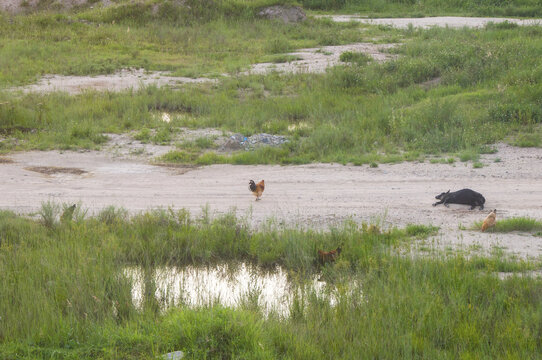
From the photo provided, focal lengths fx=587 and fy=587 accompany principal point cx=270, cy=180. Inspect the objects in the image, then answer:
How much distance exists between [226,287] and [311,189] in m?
3.57

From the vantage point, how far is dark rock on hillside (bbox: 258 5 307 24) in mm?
29459

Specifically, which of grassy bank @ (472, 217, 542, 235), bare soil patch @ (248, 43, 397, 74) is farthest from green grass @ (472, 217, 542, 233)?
bare soil patch @ (248, 43, 397, 74)

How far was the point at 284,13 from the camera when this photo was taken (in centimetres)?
2975

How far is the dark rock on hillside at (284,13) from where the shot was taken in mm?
29459

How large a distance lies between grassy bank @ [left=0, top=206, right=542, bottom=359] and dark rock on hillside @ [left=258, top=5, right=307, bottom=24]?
23029mm

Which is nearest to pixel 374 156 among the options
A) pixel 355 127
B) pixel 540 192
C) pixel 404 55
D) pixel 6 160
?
pixel 355 127

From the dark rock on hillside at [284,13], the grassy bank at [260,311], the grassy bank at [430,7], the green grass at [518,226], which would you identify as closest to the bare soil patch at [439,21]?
the grassy bank at [430,7]

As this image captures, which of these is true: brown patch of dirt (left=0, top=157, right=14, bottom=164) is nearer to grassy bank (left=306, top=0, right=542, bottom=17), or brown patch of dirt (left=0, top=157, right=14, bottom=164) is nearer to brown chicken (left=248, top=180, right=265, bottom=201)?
brown chicken (left=248, top=180, right=265, bottom=201)

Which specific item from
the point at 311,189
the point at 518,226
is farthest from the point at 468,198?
the point at 311,189

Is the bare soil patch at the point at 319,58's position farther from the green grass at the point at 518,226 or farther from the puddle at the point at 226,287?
the puddle at the point at 226,287

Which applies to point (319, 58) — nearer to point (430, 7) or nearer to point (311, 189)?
point (311, 189)

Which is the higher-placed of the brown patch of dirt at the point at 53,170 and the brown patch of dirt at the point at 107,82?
the brown patch of dirt at the point at 107,82

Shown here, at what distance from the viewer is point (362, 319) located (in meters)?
5.61

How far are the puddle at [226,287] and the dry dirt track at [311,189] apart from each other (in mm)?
1368
